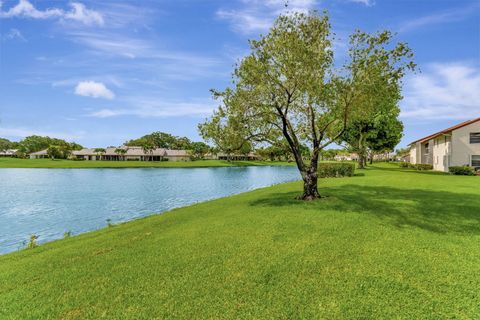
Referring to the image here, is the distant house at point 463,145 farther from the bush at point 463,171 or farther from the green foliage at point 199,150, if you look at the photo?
the green foliage at point 199,150

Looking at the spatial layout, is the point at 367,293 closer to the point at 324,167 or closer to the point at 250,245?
the point at 250,245

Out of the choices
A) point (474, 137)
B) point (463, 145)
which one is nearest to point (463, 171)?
point (463, 145)

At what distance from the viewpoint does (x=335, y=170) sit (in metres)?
34.0

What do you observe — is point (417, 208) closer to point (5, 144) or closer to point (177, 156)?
point (177, 156)

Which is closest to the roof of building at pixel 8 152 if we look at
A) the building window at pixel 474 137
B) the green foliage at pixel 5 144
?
the green foliage at pixel 5 144

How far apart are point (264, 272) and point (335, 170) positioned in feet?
96.3

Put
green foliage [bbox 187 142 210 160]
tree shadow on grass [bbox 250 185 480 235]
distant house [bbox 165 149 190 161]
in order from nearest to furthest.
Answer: tree shadow on grass [bbox 250 185 480 235] → distant house [bbox 165 149 190 161] → green foliage [bbox 187 142 210 160]

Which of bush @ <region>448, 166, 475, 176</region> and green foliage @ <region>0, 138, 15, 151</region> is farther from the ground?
green foliage @ <region>0, 138, 15, 151</region>

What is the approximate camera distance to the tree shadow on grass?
10492 millimetres

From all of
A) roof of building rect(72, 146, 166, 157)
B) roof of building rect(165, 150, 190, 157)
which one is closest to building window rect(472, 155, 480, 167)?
roof of building rect(165, 150, 190, 157)

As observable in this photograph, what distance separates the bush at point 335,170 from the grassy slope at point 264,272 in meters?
22.3

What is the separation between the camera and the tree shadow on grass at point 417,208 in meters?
10.5

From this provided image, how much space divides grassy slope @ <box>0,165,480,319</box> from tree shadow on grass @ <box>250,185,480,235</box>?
0.14m

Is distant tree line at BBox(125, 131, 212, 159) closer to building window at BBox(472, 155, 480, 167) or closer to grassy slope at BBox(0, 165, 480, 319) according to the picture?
building window at BBox(472, 155, 480, 167)
